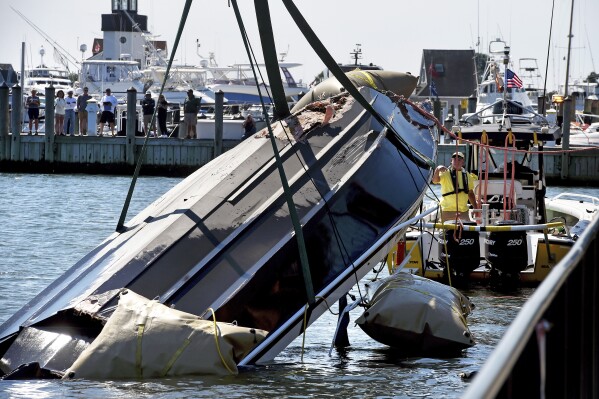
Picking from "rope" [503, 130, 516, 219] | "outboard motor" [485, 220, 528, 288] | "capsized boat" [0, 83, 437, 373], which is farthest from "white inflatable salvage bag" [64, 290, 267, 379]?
"rope" [503, 130, 516, 219]

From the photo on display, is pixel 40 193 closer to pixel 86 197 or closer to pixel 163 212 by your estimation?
pixel 86 197

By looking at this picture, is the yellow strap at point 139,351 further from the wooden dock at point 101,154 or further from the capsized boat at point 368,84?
the wooden dock at point 101,154

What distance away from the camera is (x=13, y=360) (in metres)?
9.74

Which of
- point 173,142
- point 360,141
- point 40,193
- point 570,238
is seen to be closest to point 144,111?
point 173,142

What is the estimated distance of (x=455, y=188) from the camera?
16.8m

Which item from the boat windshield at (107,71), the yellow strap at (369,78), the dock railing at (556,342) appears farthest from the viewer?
the boat windshield at (107,71)

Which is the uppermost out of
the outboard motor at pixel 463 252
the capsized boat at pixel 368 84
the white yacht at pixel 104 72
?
the white yacht at pixel 104 72

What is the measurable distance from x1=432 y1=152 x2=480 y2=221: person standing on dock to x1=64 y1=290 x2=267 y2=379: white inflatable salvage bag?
7.68 metres

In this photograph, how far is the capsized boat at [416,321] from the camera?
11.2 metres

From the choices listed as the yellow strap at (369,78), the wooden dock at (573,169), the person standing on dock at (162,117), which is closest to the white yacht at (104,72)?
the person standing on dock at (162,117)

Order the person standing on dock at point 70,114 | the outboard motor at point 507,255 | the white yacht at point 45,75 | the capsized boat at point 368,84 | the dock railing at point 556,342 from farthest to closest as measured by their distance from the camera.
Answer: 1. the white yacht at point 45,75
2. the person standing on dock at point 70,114
3. the outboard motor at point 507,255
4. the capsized boat at point 368,84
5. the dock railing at point 556,342

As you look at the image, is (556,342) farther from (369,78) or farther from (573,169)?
(573,169)

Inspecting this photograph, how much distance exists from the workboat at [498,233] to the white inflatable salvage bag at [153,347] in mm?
6358

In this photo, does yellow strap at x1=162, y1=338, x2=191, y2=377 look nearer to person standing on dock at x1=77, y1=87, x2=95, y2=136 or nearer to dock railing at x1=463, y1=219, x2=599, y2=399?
dock railing at x1=463, y1=219, x2=599, y2=399
